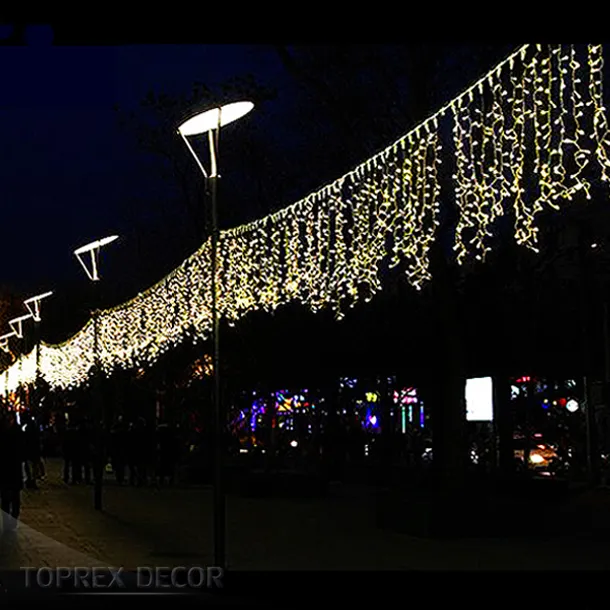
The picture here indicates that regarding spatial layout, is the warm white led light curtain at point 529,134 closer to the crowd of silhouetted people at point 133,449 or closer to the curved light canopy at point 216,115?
the curved light canopy at point 216,115

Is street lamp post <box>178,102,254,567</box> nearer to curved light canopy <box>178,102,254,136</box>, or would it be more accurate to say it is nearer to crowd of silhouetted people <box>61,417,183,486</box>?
curved light canopy <box>178,102,254,136</box>

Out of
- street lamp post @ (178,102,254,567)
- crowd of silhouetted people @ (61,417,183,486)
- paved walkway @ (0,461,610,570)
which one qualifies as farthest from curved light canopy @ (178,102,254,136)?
crowd of silhouetted people @ (61,417,183,486)

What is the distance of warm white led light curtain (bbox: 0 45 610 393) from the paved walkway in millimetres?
3947

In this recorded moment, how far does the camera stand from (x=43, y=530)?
24781 mm

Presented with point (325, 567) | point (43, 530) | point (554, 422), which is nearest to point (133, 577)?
point (325, 567)

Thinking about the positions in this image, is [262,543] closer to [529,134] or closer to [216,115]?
[216,115]

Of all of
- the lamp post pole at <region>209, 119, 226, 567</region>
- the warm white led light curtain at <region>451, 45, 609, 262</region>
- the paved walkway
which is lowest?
the paved walkway

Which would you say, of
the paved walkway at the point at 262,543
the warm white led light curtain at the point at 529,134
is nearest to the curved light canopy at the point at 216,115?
the warm white led light curtain at the point at 529,134

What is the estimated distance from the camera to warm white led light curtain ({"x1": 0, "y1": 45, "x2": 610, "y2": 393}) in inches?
677

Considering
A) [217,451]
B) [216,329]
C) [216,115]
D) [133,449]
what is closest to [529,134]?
[216,115]

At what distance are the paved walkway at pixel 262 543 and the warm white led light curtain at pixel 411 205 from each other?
12.9 feet

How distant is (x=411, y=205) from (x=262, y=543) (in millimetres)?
5439

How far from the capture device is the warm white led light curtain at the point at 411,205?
17203mm

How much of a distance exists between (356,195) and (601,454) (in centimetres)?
1938
